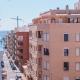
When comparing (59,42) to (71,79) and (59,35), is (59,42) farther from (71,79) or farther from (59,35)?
(71,79)

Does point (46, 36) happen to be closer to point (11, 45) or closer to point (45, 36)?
point (45, 36)

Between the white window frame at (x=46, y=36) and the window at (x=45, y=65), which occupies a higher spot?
the white window frame at (x=46, y=36)

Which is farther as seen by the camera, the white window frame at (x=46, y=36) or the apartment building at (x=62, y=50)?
the white window frame at (x=46, y=36)

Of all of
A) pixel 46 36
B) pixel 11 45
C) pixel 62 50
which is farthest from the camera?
pixel 11 45

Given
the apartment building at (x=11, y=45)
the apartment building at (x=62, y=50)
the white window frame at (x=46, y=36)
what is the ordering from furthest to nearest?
the apartment building at (x=11, y=45), the white window frame at (x=46, y=36), the apartment building at (x=62, y=50)

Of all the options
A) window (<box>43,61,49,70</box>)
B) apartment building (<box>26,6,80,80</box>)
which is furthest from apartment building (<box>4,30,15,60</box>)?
apartment building (<box>26,6,80,80</box>)

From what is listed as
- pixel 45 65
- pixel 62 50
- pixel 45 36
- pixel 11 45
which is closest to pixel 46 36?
pixel 45 36

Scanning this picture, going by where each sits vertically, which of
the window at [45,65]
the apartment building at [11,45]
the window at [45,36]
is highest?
the window at [45,36]

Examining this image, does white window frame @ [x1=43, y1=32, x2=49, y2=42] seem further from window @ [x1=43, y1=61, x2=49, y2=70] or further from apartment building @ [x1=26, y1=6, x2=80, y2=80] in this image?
window @ [x1=43, y1=61, x2=49, y2=70]

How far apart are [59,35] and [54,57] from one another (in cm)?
204

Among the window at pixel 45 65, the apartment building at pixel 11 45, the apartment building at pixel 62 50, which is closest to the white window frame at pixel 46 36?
the apartment building at pixel 62 50

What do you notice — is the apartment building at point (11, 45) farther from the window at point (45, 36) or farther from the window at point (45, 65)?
the window at point (45, 36)

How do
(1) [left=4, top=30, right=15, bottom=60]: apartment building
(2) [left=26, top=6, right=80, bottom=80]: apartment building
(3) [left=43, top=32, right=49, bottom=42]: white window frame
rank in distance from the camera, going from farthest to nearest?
1. (1) [left=4, top=30, right=15, bottom=60]: apartment building
2. (3) [left=43, top=32, right=49, bottom=42]: white window frame
3. (2) [left=26, top=6, right=80, bottom=80]: apartment building

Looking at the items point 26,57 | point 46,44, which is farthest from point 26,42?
point 46,44
